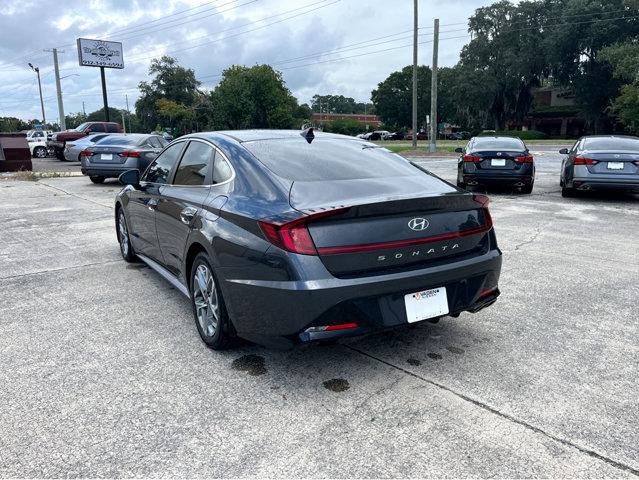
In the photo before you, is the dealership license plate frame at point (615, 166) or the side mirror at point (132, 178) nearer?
the side mirror at point (132, 178)

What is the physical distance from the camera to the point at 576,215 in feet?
29.9

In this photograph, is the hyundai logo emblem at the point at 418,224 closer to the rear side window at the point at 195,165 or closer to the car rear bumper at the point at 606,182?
the rear side window at the point at 195,165

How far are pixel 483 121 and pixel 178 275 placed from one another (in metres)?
67.8

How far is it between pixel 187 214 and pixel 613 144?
9813mm

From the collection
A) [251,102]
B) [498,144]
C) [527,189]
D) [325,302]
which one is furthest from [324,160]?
[251,102]

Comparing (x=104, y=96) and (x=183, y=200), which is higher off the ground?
(x=104, y=96)

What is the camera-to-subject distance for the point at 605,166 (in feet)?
33.0

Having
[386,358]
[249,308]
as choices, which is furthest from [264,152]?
[386,358]

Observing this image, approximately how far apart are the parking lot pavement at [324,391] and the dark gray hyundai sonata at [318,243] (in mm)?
373

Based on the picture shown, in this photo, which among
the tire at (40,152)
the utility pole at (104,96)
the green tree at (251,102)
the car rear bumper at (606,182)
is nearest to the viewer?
the car rear bumper at (606,182)

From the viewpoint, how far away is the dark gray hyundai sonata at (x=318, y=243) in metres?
2.87

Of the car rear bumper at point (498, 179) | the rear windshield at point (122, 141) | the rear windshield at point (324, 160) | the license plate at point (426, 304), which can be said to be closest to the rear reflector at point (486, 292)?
the license plate at point (426, 304)

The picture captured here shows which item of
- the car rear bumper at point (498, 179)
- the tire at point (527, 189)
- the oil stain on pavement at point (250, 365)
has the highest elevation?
the car rear bumper at point (498, 179)

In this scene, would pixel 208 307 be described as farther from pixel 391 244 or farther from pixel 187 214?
pixel 391 244
